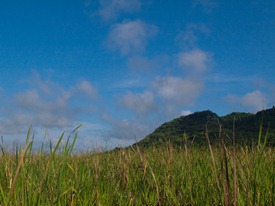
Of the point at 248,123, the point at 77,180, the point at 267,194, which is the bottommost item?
the point at 267,194

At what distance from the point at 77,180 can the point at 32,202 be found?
3.96ft

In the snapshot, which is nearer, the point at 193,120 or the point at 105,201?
the point at 105,201

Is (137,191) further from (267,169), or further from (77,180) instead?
(267,169)

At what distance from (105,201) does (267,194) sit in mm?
1588

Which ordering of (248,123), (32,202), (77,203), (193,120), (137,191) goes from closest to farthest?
1. (32,202)
2. (77,203)
3. (137,191)
4. (248,123)
5. (193,120)

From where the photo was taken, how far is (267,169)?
15.4 ft

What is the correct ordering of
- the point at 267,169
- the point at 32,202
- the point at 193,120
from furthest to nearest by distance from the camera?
the point at 193,120 < the point at 267,169 < the point at 32,202

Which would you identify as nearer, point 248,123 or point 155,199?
point 155,199

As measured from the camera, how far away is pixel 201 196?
367 cm

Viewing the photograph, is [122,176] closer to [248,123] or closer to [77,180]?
[77,180]

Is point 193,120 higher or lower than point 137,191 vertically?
higher

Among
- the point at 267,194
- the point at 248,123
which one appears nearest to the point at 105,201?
the point at 267,194

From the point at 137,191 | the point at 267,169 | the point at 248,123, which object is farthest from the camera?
the point at 248,123

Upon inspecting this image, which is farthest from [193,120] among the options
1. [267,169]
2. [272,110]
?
[267,169]
